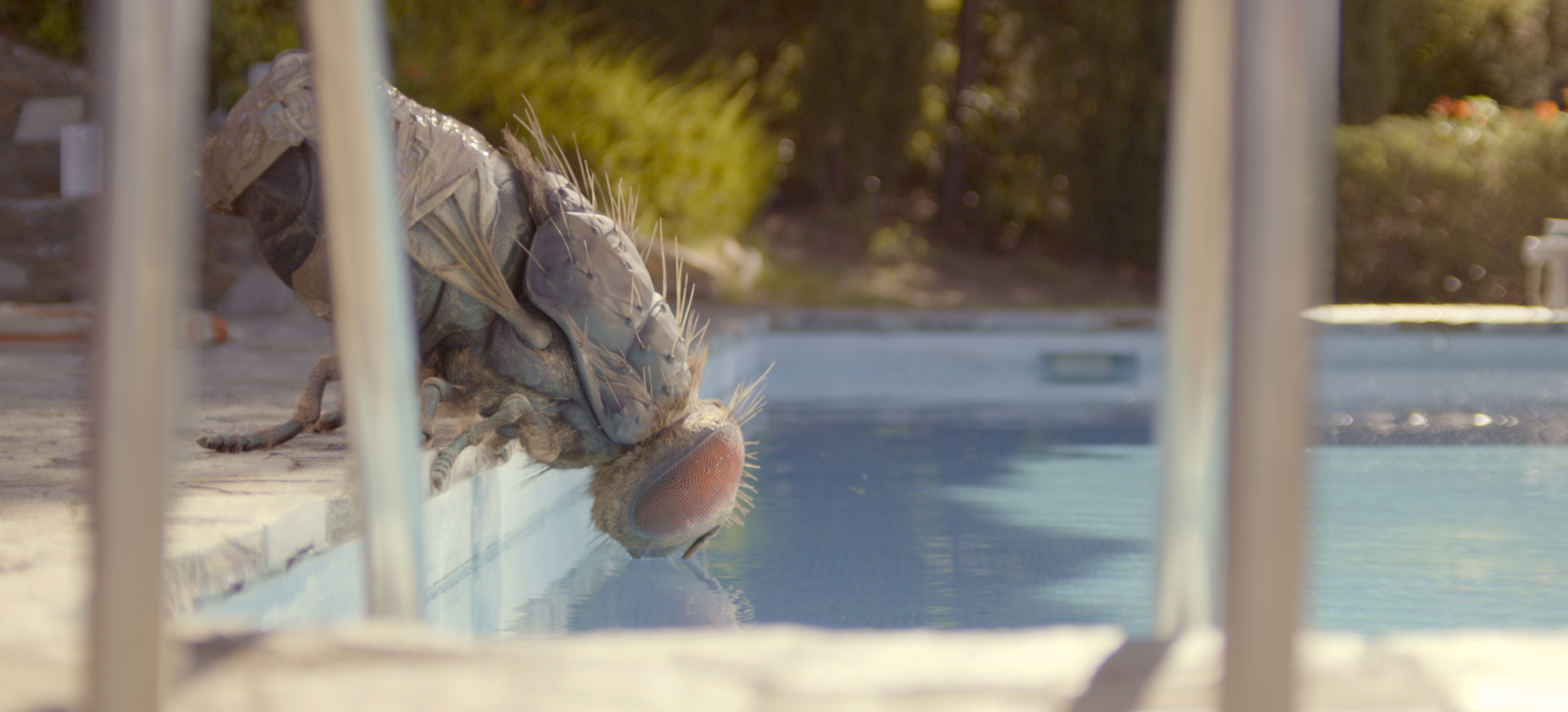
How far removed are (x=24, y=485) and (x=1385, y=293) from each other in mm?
9941

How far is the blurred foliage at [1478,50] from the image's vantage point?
37.4 ft

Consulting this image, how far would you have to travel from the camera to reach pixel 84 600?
689 millimetres

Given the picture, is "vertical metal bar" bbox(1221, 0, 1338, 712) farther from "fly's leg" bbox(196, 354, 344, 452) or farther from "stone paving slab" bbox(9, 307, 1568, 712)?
"fly's leg" bbox(196, 354, 344, 452)

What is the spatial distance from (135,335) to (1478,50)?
1319 cm

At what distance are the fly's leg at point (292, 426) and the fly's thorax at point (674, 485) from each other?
1.97ft

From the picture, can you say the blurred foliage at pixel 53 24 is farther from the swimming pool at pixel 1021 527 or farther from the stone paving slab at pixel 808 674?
the stone paving slab at pixel 808 674

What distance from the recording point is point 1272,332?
63 centimetres

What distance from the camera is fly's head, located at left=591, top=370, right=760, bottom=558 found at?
2.18 metres

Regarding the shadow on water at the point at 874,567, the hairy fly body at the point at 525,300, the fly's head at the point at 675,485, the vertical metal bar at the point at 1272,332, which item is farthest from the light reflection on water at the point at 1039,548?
the vertical metal bar at the point at 1272,332

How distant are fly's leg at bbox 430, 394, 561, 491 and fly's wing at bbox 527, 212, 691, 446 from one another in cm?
11

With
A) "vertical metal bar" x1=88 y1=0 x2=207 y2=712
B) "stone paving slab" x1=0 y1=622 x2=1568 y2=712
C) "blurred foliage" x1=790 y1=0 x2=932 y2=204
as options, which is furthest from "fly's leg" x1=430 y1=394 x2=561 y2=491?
"blurred foliage" x1=790 y1=0 x2=932 y2=204

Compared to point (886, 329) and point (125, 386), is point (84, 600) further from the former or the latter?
point (886, 329)

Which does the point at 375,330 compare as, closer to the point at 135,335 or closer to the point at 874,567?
the point at 135,335

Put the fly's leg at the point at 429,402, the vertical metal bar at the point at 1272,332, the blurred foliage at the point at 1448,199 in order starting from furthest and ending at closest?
the blurred foliage at the point at 1448,199
the fly's leg at the point at 429,402
the vertical metal bar at the point at 1272,332
